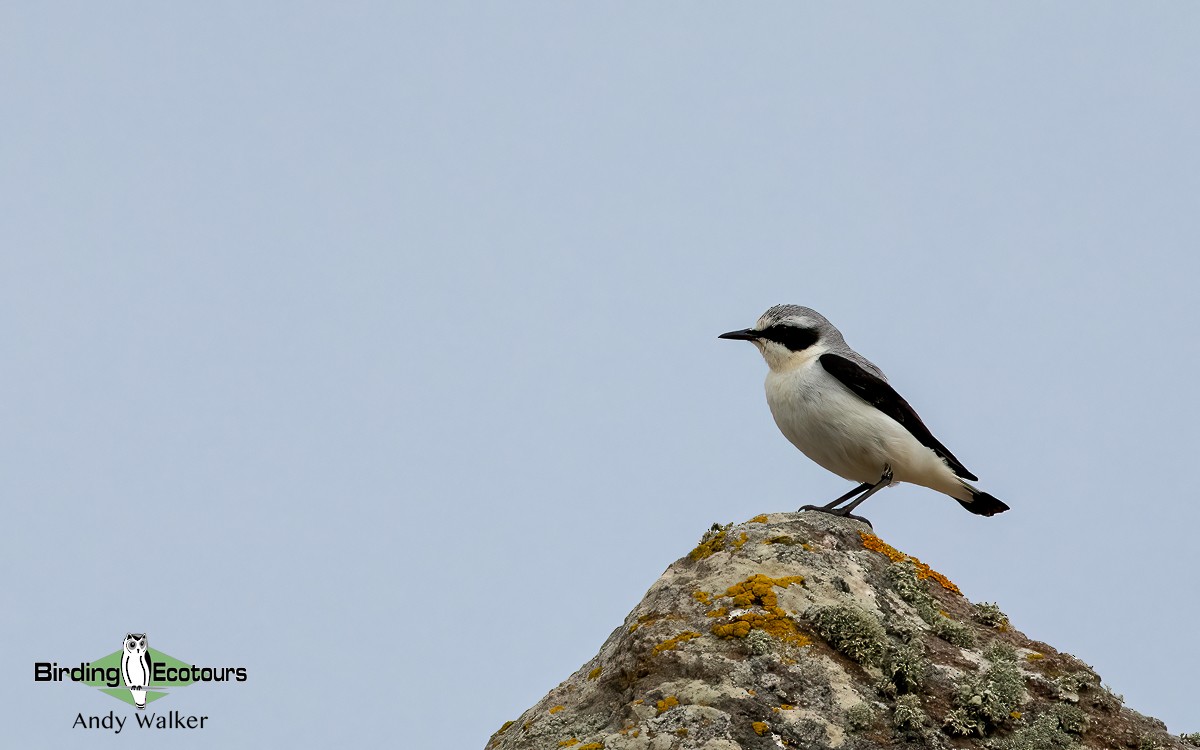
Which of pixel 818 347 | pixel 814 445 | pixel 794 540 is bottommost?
pixel 794 540

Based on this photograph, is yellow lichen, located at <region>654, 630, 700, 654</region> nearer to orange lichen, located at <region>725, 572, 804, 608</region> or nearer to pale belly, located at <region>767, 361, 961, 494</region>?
orange lichen, located at <region>725, 572, 804, 608</region>

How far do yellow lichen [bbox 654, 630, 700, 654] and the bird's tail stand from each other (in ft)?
17.4

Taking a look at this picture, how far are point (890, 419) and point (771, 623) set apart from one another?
3.98 metres

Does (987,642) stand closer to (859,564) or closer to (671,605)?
(859,564)

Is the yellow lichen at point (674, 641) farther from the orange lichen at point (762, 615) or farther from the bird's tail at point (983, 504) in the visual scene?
the bird's tail at point (983, 504)

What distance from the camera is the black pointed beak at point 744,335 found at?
1169cm

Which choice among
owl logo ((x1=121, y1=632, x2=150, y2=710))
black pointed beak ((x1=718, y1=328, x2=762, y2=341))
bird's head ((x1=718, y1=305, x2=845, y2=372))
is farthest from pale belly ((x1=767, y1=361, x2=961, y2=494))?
owl logo ((x1=121, y1=632, x2=150, y2=710))

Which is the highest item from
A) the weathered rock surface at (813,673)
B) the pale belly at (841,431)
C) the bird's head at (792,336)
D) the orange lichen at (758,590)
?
the bird's head at (792,336)

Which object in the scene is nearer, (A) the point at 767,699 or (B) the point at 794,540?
(A) the point at 767,699

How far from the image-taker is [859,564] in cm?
834

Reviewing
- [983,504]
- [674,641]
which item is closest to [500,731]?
[674,641]

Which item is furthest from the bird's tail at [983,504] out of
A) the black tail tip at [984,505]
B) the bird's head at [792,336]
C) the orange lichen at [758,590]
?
the orange lichen at [758,590]

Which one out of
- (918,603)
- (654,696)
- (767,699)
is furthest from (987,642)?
(654,696)

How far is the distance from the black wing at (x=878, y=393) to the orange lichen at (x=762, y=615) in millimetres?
3422
